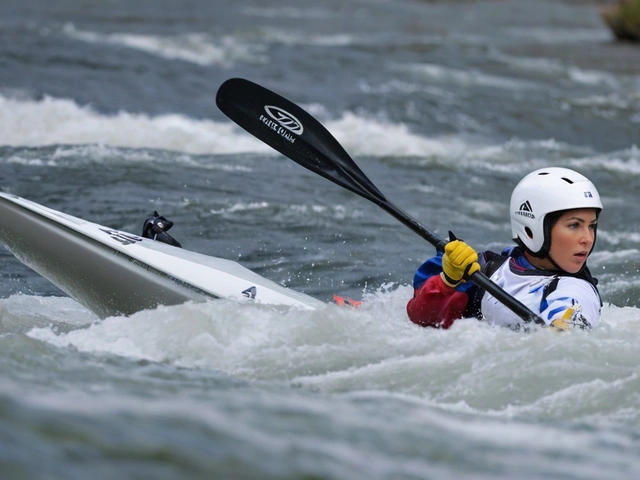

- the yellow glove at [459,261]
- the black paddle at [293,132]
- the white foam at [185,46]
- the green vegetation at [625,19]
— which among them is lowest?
the yellow glove at [459,261]

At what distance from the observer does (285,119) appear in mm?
6320

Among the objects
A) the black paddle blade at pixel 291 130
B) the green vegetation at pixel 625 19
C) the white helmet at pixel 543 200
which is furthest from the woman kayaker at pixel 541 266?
the green vegetation at pixel 625 19

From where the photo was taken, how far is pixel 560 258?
4.78 m

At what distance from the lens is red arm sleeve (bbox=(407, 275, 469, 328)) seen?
5.01 m

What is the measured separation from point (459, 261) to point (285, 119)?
6.33 feet

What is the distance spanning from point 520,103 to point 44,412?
563 inches

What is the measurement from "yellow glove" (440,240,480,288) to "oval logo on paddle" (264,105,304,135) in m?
1.70

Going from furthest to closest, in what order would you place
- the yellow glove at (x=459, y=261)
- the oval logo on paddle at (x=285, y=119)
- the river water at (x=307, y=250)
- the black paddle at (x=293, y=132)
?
the oval logo on paddle at (x=285, y=119) → the black paddle at (x=293, y=132) → the yellow glove at (x=459, y=261) → the river water at (x=307, y=250)

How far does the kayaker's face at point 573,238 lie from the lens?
15.5 feet

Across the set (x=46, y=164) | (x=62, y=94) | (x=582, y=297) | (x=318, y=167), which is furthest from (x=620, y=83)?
(x=582, y=297)

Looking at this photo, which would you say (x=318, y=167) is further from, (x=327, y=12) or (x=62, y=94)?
(x=327, y=12)

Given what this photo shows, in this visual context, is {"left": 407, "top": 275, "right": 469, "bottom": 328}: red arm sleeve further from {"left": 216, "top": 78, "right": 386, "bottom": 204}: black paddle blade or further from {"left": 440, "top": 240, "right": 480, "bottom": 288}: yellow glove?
{"left": 216, "top": 78, "right": 386, "bottom": 204}: black paddle blade

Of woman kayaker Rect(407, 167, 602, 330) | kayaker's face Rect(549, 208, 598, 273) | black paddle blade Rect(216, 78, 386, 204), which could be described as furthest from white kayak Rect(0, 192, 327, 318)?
kayaker's face Rect(549, 208, 598, 273)

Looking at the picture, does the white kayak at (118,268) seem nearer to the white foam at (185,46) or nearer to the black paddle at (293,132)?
the black paddle at (293,132)
